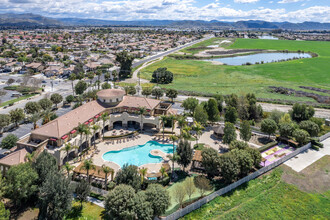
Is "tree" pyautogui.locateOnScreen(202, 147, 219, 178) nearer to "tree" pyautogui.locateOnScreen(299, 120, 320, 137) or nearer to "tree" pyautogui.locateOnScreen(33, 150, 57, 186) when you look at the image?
"tree" pyautogui.locateOnScreen(33, 150, 57, 186)

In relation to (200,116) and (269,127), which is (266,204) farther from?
(200,116)

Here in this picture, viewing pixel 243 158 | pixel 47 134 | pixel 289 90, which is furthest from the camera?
pixel 289 90

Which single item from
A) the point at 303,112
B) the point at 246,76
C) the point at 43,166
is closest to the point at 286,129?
the point at 303,112

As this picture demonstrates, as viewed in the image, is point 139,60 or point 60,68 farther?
point 139,60

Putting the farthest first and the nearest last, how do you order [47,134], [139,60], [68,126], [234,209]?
[139,60] → [68,126] → [47,134] → [234,209]

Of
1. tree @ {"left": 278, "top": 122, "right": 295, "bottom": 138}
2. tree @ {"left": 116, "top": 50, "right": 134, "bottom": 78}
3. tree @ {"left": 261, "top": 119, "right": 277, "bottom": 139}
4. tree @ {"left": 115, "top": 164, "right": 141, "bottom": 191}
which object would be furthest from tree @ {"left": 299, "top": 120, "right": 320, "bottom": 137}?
tree @ {"left": 116, "top": 50, "right": 134, "bottom": 78}

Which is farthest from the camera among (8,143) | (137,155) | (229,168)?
(137,155)

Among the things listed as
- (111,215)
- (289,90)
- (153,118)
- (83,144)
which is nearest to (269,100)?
(289,90)

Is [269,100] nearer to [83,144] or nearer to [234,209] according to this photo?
[234,209]
